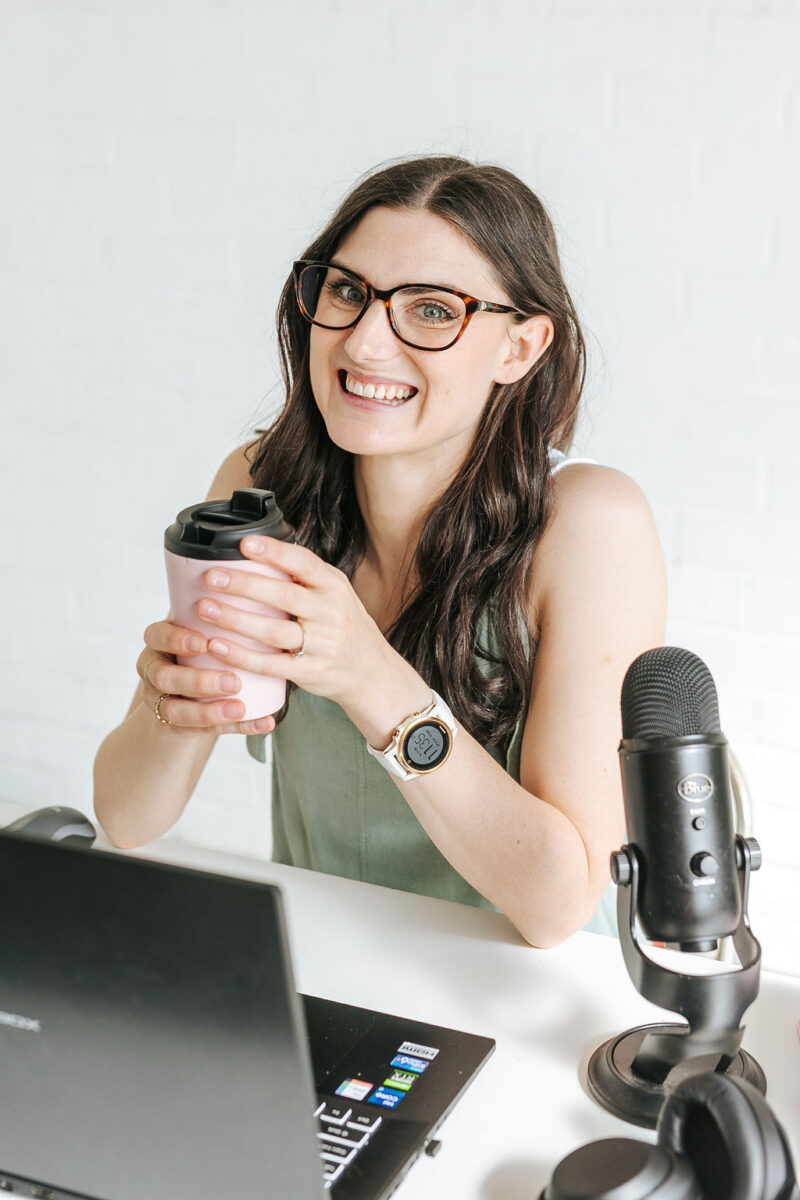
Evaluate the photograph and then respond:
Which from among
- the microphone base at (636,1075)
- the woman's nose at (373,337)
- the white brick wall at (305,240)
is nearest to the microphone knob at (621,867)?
the microphone base at (636,1075)

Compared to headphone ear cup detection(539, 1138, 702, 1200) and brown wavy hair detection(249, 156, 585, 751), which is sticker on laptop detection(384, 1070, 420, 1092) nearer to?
headphone ear cup detection(539, 1138, 702, 1200)

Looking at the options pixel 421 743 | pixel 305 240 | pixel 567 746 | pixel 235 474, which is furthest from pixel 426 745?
pixel 305 240

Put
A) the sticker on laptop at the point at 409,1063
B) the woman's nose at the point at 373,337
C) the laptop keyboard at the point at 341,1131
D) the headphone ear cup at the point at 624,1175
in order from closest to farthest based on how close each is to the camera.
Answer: the headphone ear cup at the point at 624,1175 → the laptop keyboard at the point at 341,1131 → the sticker on laptop at the point at 409,1063 → the woman's nose at the point at 373,337

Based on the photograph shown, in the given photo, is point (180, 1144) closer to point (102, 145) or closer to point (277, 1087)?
point (277, 1087)

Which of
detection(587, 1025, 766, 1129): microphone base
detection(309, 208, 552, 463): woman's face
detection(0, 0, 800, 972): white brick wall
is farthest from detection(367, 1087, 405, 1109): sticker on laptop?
detection(0, 0, 800, 972): white brick wall

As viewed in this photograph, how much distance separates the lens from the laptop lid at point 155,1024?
22.9 inches

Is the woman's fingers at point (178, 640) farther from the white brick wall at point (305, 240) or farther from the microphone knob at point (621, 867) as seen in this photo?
the white brick wall at point (305, 240)

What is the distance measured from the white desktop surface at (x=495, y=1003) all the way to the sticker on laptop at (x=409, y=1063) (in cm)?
4

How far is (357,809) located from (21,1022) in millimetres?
737

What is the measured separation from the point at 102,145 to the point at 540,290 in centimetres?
127

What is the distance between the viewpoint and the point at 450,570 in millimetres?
1350

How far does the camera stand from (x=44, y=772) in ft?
8.88

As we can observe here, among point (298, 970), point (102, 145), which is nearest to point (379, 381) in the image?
point (298, 970)

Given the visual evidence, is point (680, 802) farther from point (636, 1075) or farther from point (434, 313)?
point (434, 313)
